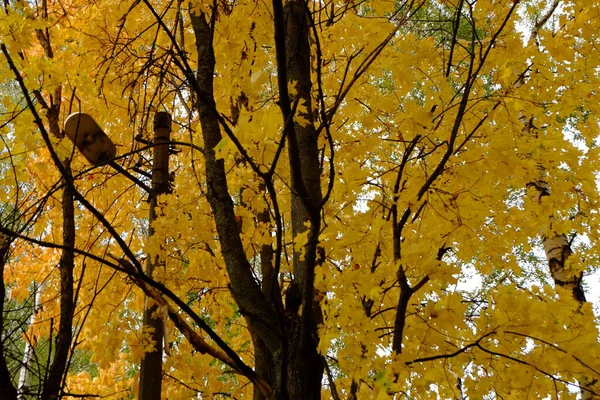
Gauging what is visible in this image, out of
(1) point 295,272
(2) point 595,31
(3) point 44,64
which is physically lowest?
(1) point 295,272

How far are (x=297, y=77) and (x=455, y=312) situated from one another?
1.12 m

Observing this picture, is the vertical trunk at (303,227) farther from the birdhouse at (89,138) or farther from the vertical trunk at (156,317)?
the birdhouse at (89,138)

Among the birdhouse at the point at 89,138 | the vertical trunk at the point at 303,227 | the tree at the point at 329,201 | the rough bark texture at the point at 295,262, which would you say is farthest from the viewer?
the birdhouse at the point at 89,138

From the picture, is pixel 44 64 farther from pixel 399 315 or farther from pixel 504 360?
pixel 504 360

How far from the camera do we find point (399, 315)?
4.89 ft

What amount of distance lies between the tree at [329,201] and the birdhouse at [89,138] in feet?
0.48

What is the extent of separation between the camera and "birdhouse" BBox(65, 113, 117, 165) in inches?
88.9

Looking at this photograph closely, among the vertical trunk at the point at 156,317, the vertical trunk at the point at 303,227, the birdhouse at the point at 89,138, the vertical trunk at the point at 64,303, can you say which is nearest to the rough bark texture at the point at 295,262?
the vertical trunk at the point at 303,227

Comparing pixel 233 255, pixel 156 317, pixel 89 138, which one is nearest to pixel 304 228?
pixel 233 255

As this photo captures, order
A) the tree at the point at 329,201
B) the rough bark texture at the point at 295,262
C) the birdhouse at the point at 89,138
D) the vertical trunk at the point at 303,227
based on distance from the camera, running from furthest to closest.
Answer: the birdhouse at the point at 89,138
the tree at the point at 329,201
the rough bark texture at the point at 295,262
the vertical trunk at the point at 303,227

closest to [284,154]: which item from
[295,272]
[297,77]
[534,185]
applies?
[297,77]

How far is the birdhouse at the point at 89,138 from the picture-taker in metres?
2.26

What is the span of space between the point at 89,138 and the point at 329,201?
134 centimetres

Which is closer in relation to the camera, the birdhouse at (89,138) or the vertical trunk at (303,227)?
the vertical trunk at (303,227)
